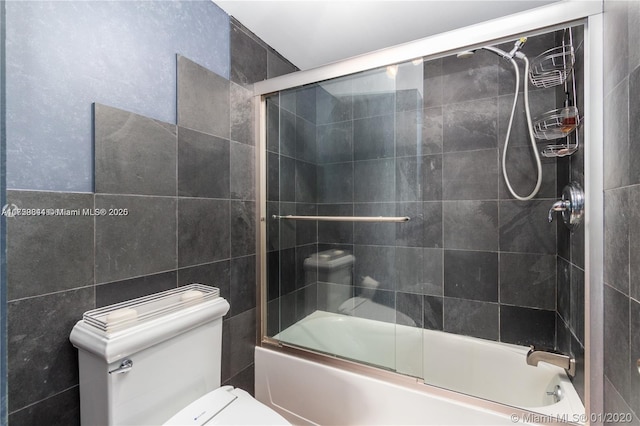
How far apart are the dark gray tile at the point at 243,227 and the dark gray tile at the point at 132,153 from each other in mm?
393

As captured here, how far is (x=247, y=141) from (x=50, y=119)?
35.2 inches

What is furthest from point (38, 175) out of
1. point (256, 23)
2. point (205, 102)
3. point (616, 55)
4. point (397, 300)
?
point (616, 55)

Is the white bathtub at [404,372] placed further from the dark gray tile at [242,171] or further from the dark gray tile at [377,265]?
the dark gray tile at [242,171]

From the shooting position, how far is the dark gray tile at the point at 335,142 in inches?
62.9

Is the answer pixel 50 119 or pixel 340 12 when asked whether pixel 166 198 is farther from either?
pixel 340 12

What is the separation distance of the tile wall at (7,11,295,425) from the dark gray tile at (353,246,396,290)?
25.3 inches

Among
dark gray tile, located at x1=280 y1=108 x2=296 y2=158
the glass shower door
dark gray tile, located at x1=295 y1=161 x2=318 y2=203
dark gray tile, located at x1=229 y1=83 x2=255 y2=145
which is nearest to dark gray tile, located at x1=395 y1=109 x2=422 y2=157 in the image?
the glass shower door

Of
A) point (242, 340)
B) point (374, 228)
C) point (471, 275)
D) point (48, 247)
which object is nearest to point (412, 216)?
point (374, 228)

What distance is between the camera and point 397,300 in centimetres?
154

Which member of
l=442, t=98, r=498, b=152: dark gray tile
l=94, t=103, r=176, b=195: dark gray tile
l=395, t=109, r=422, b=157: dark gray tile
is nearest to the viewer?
l=94, t=103, r=176, b=195: dark gray tile

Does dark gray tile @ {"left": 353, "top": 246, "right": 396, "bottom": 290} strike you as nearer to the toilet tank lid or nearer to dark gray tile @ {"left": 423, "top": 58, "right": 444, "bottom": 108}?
the toilet tank lid

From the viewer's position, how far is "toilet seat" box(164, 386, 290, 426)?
1.02m

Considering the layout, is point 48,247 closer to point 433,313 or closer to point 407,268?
point 407,268

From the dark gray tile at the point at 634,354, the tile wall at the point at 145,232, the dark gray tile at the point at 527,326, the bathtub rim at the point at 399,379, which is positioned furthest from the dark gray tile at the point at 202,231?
the dark gray tile at the point at 527,326
